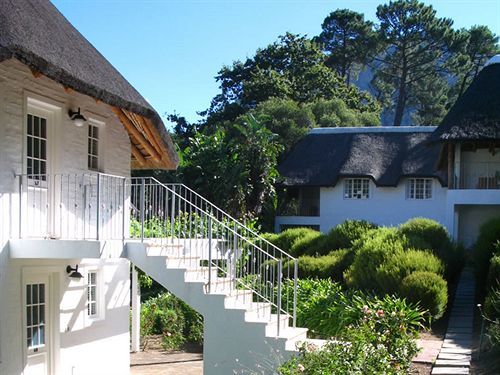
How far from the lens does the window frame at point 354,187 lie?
105ft

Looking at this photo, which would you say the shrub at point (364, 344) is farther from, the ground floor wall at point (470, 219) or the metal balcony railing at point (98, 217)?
the ground floor wall at point (470, 219)

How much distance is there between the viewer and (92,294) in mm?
12523

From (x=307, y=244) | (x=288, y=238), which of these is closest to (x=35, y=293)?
(x=307, y=244)

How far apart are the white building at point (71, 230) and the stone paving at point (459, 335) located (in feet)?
7.82

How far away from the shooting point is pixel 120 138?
13.0m

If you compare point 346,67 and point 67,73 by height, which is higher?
point 346,67

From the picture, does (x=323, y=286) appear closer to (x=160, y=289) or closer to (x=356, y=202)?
(x=160, y=289)

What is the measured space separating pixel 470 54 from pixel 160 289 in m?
40.9

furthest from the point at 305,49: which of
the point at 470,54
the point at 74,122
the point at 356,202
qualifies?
the point at 74,122

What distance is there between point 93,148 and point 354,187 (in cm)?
2174

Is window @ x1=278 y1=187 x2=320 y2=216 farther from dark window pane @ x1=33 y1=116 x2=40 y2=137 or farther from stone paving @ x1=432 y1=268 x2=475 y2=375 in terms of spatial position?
dark window pane @ x1=33 y1=116 x2=40 y2=137

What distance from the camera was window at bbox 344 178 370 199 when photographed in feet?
105

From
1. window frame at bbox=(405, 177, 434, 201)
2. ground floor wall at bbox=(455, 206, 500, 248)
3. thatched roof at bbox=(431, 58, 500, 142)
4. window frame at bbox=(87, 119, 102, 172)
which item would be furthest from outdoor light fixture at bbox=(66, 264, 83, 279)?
window frame at bbox=(405, 177, 434, 201)

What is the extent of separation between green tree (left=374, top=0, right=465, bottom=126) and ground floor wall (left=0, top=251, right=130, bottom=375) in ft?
148
